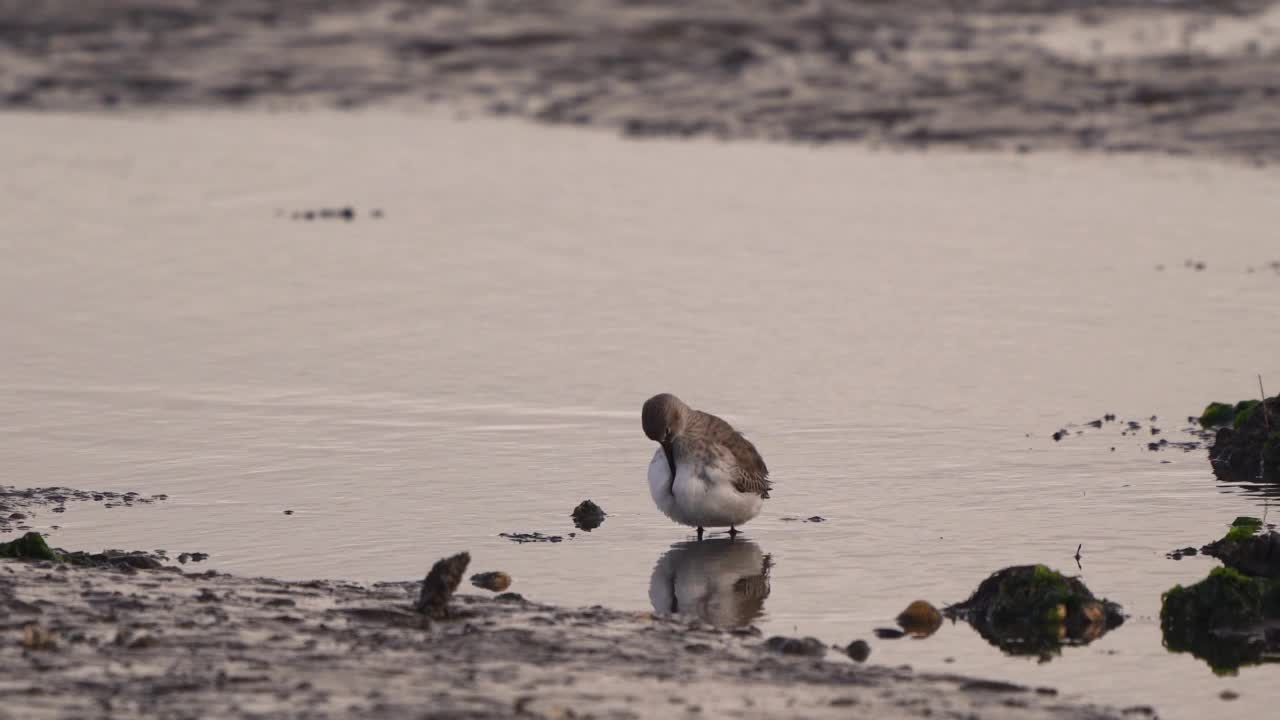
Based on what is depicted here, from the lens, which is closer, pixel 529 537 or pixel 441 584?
pixel 441 584

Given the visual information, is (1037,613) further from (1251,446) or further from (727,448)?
(1251,446)

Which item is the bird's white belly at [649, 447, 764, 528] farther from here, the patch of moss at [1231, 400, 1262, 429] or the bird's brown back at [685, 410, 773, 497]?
the patch of moss at [1231, 400, 1262, 429]

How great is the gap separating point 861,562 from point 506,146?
13934mm

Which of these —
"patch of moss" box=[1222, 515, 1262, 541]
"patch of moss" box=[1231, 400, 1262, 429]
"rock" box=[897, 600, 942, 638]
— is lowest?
"rock" box=[897, 600, 942, 638]

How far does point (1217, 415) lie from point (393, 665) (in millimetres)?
6300

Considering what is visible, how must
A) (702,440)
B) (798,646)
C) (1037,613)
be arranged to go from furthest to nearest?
1. (702,440)
2. (1037,613)
3. (798,646)

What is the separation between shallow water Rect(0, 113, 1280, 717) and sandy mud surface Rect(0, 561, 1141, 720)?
691 millimetres

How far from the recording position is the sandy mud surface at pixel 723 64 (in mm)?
23625

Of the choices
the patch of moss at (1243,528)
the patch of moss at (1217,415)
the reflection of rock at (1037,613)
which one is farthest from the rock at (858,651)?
the patch of moss at (1217,415)

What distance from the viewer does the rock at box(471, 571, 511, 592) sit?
29.5 ft

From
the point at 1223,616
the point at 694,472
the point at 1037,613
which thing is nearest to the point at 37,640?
the point at 694,472

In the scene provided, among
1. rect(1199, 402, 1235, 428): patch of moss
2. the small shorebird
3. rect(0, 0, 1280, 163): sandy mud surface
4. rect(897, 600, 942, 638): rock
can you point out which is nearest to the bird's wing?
the small shorebird

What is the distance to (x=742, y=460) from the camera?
10.1m

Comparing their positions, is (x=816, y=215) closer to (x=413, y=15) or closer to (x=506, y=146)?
(x=506, y=146)
